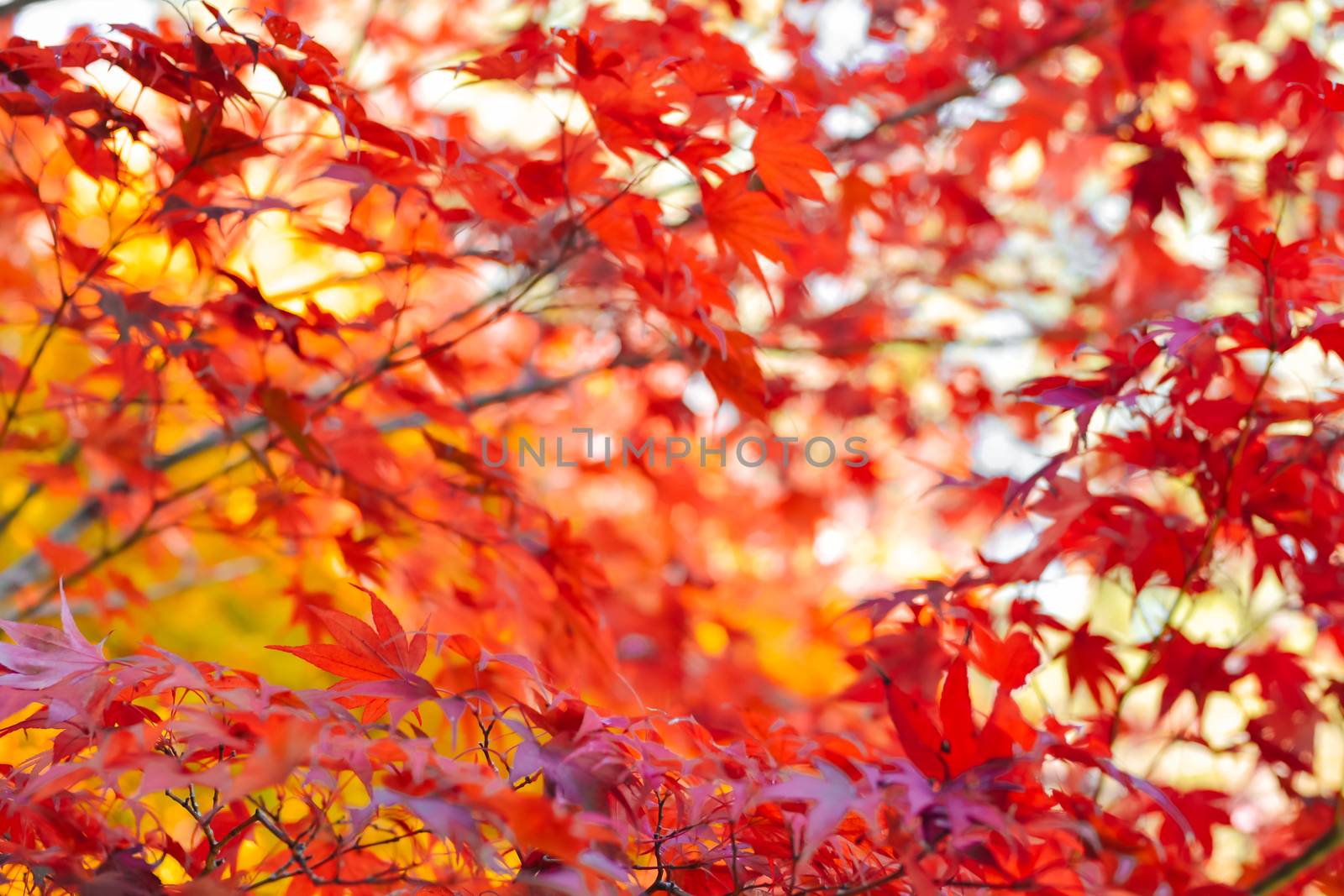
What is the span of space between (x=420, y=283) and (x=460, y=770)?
2.33 m

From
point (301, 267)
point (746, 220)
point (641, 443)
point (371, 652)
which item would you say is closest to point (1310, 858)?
point (746, 220)

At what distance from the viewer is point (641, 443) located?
2.33 metres

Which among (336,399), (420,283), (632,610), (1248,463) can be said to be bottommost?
(632,610)

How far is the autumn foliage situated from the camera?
77 centimetres

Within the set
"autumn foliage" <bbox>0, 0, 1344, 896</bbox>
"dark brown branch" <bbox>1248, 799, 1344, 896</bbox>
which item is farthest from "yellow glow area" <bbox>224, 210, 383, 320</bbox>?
"dark brown branch" <bbox>1248, 799, 1344, 896</bbox>

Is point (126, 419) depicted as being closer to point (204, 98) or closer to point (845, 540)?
point (204, 98)

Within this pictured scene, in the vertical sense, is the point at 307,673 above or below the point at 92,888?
below

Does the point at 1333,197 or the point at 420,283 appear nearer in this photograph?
the point at 1333,197

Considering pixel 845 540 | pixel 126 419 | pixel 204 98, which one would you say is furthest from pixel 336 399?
pixel 845 540

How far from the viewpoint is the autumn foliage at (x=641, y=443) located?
770 millimetres

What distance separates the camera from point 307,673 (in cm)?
260

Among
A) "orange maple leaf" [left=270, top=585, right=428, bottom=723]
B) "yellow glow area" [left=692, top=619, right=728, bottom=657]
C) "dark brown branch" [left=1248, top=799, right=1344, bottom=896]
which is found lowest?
"yellow glow area" [left=692, top=619, right=728, bottom=657]

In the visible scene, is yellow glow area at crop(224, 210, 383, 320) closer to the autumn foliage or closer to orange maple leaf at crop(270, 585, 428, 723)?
the autumn foliage

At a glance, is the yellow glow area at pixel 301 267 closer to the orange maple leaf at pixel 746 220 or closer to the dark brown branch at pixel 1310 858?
the orange maple leaf at pixel 746 220
